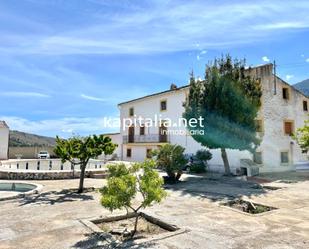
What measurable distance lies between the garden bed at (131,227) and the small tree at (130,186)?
0.26 metres

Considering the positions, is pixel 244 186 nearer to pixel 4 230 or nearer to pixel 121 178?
pixel 121 178

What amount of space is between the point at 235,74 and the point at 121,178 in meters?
13.3

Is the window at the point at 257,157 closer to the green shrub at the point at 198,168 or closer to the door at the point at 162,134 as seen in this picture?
the green shrub at the point at 198,168

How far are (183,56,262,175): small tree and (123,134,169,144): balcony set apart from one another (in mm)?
9736

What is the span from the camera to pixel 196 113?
695 inches

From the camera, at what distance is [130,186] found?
605cm

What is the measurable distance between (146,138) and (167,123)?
3.55 metres

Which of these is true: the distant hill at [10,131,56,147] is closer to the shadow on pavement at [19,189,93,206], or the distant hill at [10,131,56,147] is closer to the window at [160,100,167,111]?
the window at [160,100,167,111]

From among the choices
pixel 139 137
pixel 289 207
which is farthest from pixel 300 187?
pixel 139 137

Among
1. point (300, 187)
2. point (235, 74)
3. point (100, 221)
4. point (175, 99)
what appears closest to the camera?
point (100, 221)

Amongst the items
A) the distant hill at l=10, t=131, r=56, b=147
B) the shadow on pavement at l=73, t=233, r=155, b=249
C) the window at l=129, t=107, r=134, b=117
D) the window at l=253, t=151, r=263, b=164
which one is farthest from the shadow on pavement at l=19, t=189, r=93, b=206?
the distant hill at l=10, t=131, r=56, b=147

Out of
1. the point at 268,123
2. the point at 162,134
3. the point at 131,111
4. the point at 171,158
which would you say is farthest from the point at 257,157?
the point at 131,111

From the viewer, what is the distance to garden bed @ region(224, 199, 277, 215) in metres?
8.91

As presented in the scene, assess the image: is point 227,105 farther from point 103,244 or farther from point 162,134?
point 103,244
